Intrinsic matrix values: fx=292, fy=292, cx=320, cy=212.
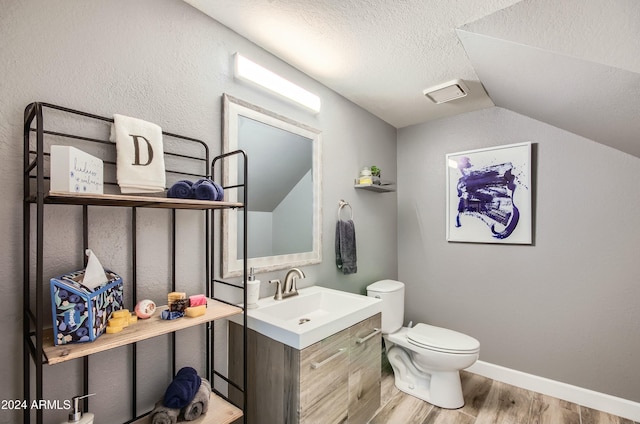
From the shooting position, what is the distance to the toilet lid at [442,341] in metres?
1.94

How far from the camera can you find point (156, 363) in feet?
4.09

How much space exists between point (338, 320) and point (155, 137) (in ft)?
3.77

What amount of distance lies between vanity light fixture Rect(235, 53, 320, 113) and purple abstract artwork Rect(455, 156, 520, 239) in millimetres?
1460

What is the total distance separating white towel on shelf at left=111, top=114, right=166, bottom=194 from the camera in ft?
3.59

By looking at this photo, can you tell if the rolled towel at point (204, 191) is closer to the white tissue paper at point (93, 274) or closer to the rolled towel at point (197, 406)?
the white tissue paper at point (93, 274)

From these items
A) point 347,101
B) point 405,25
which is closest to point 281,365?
point 405,25

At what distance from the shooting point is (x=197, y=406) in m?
1.17

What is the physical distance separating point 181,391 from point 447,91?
2387mm

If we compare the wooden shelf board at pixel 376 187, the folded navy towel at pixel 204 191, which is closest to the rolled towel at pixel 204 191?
the folded navy towel at pixel 204 191

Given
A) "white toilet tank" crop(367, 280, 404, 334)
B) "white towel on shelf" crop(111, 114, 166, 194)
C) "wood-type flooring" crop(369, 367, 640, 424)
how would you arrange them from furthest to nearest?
"white toilet tank" crop(367, 280, 404, 334)
"wood-type flooring" crop(369, 367, 640, 424)
"white towel on shelf" crop(111, 114, 166, 194)

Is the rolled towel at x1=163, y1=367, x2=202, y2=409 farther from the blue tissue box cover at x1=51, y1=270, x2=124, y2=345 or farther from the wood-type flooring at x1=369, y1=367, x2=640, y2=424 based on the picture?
the wood-type flooring at x1=369, y1=367, x2=640, y2=424

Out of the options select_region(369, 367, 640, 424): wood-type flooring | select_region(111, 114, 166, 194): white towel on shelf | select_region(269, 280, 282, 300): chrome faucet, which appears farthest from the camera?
select_region(369, 367, 640, 424): wood-type flooring

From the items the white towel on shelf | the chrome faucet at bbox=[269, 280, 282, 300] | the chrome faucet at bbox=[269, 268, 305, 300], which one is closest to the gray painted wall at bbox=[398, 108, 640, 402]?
the chrome faucet at bbox=[269, 268, 305, 300]

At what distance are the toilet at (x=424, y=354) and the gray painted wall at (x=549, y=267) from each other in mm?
499
